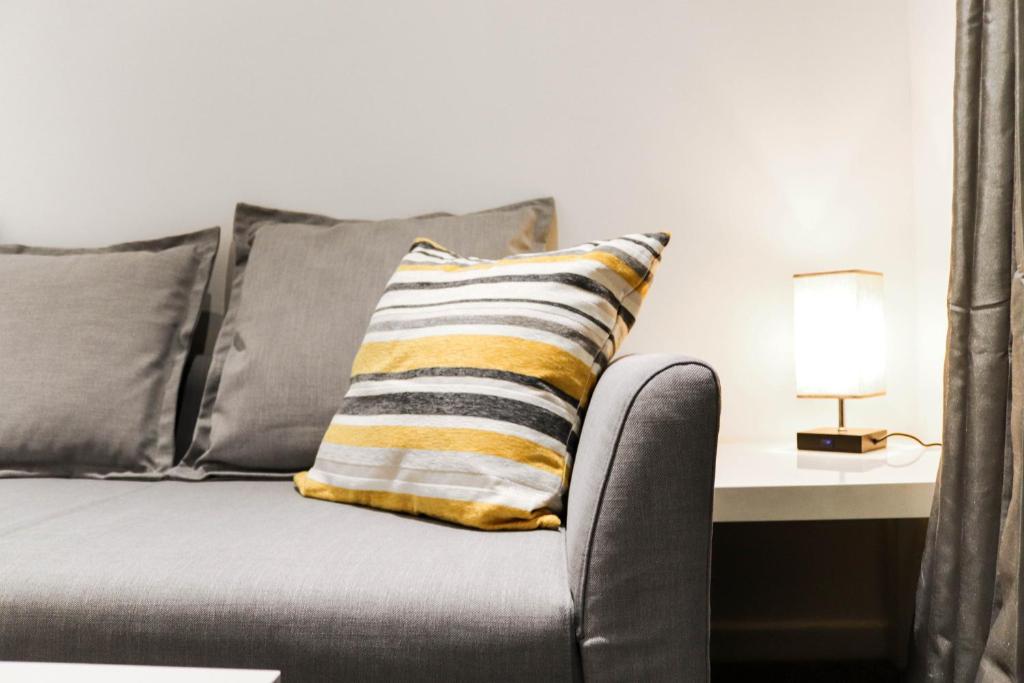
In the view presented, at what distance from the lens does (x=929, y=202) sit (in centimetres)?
170

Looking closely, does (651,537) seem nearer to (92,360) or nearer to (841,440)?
(841,440)

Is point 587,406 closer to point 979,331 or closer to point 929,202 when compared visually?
point 979,331

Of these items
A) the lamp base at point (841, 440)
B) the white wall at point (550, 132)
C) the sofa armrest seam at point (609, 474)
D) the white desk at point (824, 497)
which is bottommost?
the lamp base at point (841, 440)

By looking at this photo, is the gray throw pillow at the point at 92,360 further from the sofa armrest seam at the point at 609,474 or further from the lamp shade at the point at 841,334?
the lamp shade at the point at 841,334

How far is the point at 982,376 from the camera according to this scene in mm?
1110

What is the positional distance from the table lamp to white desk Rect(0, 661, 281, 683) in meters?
1.22

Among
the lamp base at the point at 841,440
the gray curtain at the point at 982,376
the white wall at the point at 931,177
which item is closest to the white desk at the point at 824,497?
the gray curtain at the point at 982,376

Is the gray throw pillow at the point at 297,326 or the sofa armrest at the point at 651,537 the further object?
the gray throw pillow at the point at 297,326

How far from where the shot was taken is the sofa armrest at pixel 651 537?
875 millimetres

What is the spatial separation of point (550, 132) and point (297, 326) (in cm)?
71

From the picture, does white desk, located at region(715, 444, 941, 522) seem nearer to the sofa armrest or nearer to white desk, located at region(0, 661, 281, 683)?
the sofa armrest

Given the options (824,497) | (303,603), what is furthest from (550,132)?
(303,603)

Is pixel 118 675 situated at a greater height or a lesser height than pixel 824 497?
greater

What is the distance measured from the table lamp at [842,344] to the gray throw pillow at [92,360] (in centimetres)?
122
